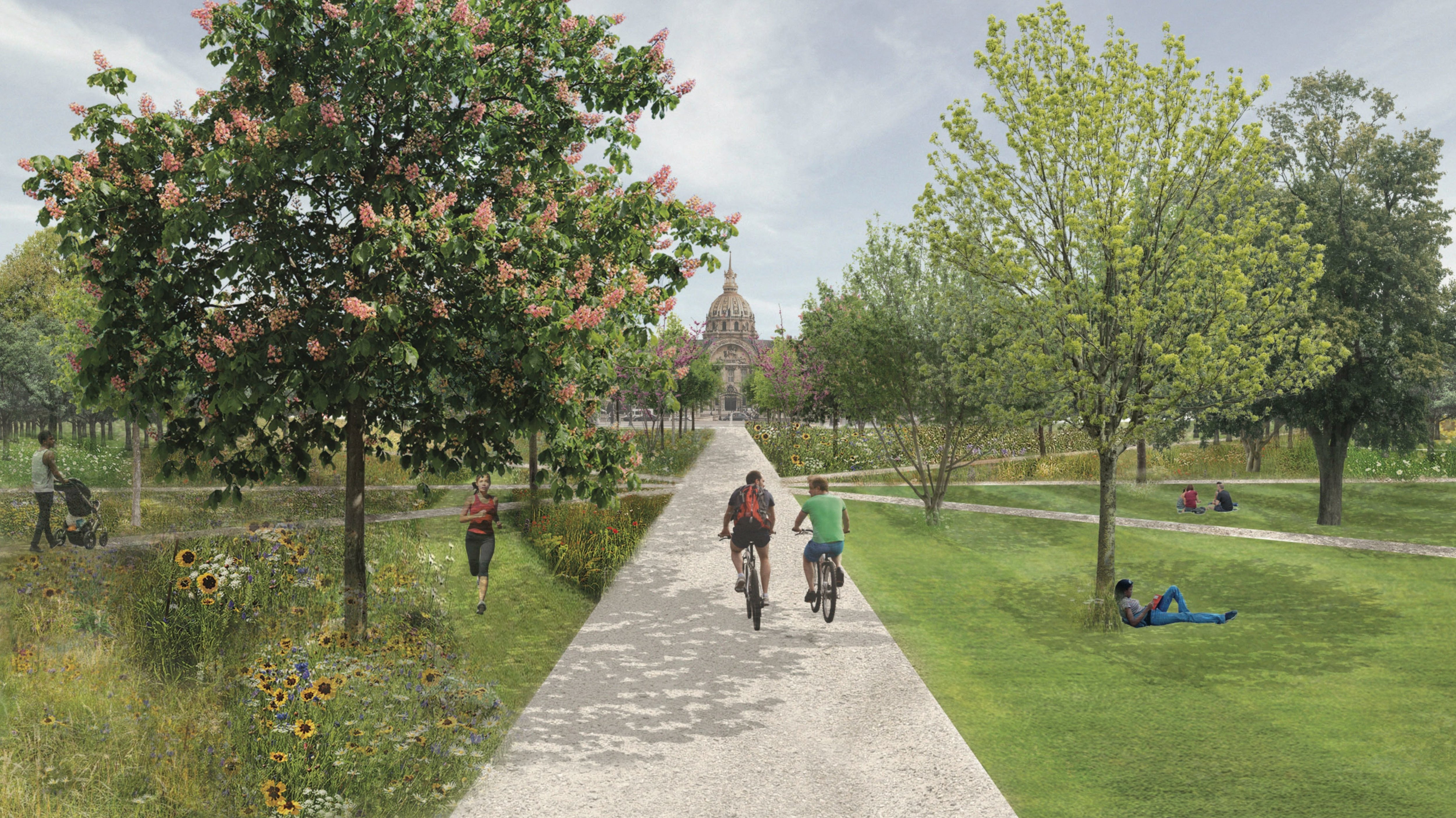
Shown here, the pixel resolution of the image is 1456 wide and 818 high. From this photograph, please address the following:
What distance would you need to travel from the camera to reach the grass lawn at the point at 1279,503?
16828 mm

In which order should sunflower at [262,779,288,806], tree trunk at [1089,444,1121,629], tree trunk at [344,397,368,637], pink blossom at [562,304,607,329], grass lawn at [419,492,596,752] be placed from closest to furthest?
sunflower at [262,779,288,806]
pink blossom at [562,304,607,329]
grass lawn at [419,492,596,752]
tree trunk at [344,397,368,637]
tree trunk at [1089,444,1121,629]

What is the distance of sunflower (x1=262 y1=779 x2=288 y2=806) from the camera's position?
15.2 ft

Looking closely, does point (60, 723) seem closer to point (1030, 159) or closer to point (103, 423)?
point (1030, 159)

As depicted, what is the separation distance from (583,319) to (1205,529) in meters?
16.2

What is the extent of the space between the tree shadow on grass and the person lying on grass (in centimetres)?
20

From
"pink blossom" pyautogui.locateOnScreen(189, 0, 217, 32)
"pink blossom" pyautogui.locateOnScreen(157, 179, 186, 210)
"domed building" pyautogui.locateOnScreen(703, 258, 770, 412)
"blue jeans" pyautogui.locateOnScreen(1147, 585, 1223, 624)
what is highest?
"domed building" pyautogui.locateOnScreen(703, 258, 770, 412)

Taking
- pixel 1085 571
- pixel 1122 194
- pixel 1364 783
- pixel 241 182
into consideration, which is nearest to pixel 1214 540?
pixel 1085 571

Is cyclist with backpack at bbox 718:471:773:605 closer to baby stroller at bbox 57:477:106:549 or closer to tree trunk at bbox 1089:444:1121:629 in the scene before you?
tree trunk at bbox 1089:444:1121:629

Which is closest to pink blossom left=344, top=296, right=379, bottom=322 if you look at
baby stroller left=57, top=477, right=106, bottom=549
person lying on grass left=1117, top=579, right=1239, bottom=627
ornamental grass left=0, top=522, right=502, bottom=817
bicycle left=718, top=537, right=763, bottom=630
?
ornamental grass left=0, top=522, right=502, bottom=817

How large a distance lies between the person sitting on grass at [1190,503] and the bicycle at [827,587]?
1335cm

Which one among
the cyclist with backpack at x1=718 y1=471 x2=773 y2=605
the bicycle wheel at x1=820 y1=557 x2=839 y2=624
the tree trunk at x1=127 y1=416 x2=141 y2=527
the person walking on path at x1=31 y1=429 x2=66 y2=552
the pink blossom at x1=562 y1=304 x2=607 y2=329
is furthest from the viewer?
the tree trunk at x1=127 y1=416 x2=141 y2=527

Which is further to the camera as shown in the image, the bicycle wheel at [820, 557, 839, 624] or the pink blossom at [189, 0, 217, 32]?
the bicycle wheel at [820, 557, 839, 624]

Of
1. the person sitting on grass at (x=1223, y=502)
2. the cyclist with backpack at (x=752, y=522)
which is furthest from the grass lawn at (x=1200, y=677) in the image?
the person sitting on grass at (x=1223, y=502)

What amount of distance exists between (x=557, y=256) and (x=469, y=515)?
14.6 ft
